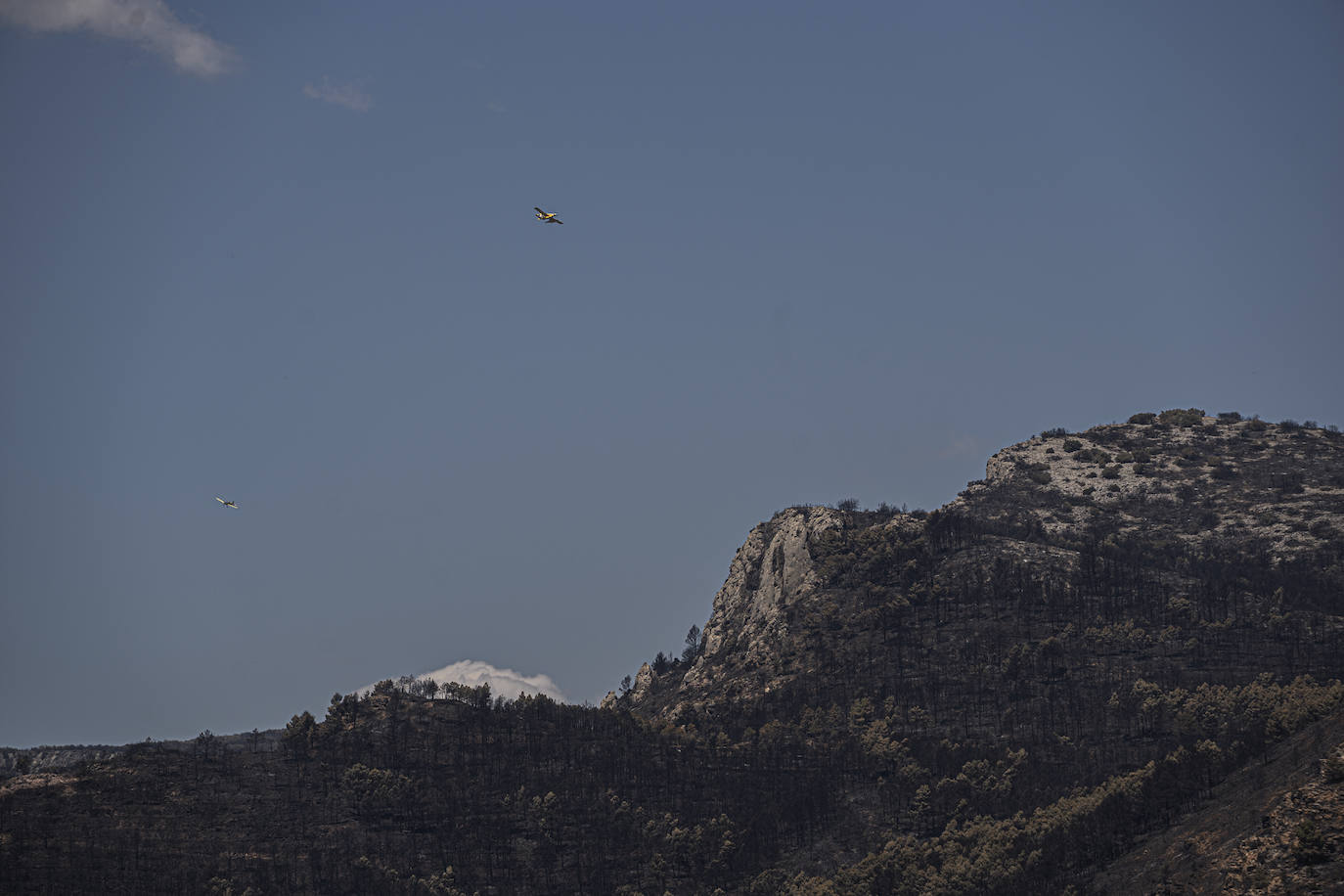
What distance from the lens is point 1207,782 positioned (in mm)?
190750

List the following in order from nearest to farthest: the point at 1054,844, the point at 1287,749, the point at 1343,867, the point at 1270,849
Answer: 1. the point at 1343,867
2. the point at 1270,849
3. the point at 1287,749
4. the point at 1054,844

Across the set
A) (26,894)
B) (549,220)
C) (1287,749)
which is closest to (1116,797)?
(1287,749)

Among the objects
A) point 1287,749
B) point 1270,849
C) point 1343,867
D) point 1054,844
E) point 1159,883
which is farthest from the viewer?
point 1054,844

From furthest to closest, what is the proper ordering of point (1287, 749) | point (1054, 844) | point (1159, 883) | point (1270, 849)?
point (1054, 844), point (1287, 749), point (1159, 883), point (1270, 849)

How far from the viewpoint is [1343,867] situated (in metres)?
129

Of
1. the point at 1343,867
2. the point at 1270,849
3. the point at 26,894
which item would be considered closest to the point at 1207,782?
the point at 1270,849

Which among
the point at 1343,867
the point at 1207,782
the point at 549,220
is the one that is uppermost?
the point at 549,220

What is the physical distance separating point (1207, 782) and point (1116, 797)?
12642 millimetres

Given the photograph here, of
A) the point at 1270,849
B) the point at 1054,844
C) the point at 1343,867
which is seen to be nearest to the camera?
the point at 1343,867

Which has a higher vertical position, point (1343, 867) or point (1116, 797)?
point (1116, 797)

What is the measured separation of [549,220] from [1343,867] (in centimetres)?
9745

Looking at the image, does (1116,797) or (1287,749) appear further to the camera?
(1116,797)

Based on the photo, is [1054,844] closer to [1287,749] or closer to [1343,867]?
[1287,749]

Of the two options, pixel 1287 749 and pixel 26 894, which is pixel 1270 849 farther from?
pixel 26 894
